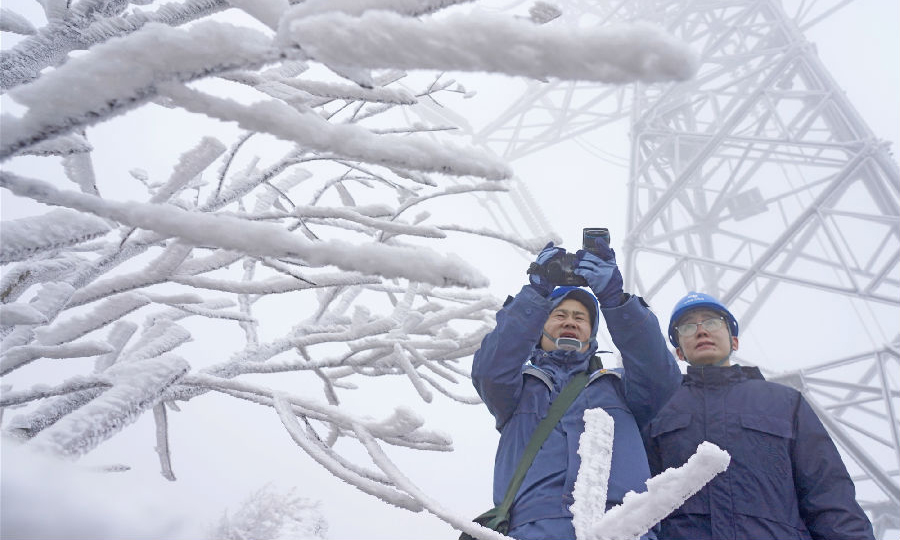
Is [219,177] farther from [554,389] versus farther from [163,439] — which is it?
[554,389]

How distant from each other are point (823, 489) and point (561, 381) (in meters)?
0.64

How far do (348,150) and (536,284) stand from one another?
A: 102cm

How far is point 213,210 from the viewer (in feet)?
3.17

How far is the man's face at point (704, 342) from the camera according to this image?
1.77 meters

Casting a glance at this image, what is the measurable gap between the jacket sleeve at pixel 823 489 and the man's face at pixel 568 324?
22.5 inches

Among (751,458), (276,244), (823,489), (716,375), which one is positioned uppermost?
(716,375)

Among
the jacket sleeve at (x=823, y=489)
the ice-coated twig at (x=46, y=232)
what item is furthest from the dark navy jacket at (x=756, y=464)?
the ice-coated twig at (x=46, y=232)

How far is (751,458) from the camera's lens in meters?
1.46

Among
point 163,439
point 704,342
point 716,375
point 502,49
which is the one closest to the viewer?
point 502,49

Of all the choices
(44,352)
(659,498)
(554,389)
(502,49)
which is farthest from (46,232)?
(554,389)

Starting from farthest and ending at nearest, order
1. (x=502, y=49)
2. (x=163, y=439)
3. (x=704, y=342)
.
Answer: (x=704, y=342)
(x=163, y=439)
(x=502, y=49)

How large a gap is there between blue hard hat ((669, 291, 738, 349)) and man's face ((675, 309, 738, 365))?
0.02 m

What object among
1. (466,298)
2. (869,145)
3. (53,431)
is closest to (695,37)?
(869,145)

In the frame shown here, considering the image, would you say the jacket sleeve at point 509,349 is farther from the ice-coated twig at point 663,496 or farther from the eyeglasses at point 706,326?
the ice-coated twig at point 663,496
